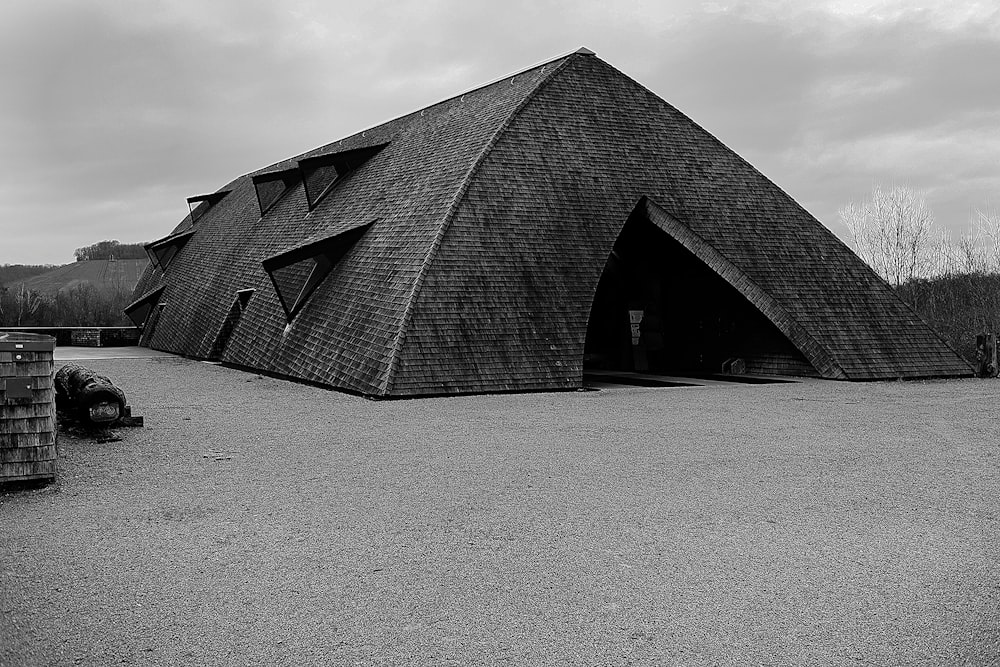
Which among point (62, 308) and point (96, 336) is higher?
point (62, 308)

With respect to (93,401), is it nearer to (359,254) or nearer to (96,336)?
(359,254)

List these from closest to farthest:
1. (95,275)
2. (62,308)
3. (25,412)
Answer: (25,412)
(62,308)
(95,275)

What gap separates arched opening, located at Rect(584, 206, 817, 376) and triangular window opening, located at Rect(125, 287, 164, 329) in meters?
18.7

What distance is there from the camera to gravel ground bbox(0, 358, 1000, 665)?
4.00 m

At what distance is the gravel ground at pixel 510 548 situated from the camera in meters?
4.00

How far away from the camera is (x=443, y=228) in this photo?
1631 cm

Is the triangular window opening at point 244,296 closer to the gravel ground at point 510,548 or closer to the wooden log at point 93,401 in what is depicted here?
the wooden log at point 93,401

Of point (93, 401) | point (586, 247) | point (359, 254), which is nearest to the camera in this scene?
point (93, 401)

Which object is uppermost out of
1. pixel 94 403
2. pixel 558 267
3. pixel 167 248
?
pixel 167 248

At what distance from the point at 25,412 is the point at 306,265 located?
12.9 metres

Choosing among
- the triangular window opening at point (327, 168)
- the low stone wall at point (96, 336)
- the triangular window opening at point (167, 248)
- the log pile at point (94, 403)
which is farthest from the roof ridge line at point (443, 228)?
the low stone wall at point (96, 336)

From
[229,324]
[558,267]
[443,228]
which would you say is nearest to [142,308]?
[229,324]

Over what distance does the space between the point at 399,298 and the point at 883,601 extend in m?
11.8

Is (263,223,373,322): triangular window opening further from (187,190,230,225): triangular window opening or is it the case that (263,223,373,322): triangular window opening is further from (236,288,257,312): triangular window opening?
(187,190,230,225): triangular window opening
